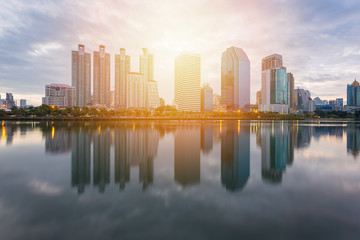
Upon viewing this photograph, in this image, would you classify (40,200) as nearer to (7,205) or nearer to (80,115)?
(7,205)

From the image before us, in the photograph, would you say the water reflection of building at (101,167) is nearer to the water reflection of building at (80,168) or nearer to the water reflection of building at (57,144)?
the water reflection of building at (80,168)

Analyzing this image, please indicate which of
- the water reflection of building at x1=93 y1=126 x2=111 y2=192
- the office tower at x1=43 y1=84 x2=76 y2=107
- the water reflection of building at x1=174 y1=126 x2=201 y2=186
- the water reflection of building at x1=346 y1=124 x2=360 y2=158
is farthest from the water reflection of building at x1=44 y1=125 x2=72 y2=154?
the office tower at x1=43 y1=84 x2=76 y2=107

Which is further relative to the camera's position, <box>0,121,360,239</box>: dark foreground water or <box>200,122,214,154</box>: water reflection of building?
<box>200,122,214,154</box>: water reflection of building

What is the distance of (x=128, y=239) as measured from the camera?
5.69 meters

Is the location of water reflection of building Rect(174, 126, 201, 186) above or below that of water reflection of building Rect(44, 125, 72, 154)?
below

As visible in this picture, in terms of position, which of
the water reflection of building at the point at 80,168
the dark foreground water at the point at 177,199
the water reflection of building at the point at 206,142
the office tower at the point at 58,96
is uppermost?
the office tower at the point at 58,96

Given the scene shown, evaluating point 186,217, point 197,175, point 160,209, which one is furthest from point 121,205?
point 197,175

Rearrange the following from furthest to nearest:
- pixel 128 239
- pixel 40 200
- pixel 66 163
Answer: pixel 66 163 < pixel 40 200 < pixel 128 239

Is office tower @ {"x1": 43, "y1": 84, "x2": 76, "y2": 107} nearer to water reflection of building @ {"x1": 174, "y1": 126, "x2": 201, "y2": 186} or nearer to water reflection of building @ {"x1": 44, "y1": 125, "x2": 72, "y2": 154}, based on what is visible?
water reflection of building @ {"x1": 44, "y1": 125, "x2": 72, "y2": 154}

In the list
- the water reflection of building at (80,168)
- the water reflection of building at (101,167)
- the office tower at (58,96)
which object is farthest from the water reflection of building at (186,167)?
the office tower at (58,96)

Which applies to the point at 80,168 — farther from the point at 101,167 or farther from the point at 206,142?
the point at 206,142


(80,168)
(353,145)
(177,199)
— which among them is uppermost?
(353,145)

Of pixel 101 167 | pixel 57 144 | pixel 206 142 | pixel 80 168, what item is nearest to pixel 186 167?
pixel 101 167

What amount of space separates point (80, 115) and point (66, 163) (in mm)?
101234
